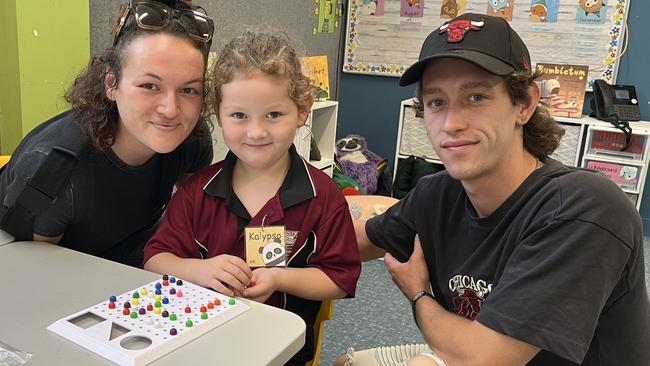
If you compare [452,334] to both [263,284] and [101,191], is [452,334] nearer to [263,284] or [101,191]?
[263,284]

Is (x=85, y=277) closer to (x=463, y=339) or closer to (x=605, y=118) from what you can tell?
(x=463, y=339)

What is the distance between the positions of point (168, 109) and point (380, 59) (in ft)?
10.8

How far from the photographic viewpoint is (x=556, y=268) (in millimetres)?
897

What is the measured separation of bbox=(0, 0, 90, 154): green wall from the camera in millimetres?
1596

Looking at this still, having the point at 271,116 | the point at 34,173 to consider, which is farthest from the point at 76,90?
the point at 271,116

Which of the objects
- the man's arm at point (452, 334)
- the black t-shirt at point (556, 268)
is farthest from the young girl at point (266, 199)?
the black t-shirt at point (556, 268)

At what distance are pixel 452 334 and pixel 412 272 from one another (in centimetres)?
20

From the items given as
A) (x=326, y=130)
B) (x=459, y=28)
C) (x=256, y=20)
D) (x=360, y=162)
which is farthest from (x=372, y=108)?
(x=459, y=28)

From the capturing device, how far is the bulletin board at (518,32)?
371cm

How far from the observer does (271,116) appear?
A: 1.18 metres

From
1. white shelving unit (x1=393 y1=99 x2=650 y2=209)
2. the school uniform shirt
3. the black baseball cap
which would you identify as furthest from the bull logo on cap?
white shelving unit (x1=393 y1=99 x2=650 y2=209)

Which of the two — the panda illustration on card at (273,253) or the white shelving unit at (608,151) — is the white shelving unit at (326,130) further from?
the panda illustration on card at (273,253)

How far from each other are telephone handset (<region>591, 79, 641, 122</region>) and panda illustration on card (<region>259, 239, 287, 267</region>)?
2996 millimetres

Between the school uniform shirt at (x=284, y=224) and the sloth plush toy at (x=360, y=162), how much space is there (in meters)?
2.56
